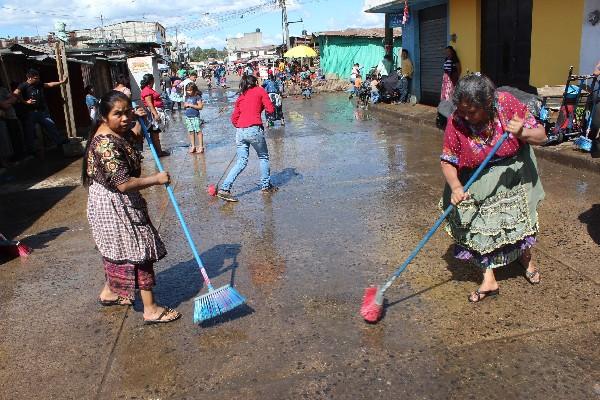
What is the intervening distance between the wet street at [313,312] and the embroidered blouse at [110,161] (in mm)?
1045

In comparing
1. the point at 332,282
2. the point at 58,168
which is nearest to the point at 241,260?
the point at 332,282

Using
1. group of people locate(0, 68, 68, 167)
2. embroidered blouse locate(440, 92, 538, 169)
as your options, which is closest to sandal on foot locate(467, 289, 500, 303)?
embroidered blouse locate(440, 92, 538, 169)

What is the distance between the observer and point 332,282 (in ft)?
13.1

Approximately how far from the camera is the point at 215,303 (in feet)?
11.2

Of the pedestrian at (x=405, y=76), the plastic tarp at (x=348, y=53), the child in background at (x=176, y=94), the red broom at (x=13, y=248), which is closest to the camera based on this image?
the red broom at (x=13, y=248)

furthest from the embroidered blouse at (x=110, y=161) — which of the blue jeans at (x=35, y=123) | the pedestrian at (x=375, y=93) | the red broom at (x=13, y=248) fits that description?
the pedestrian at (x=375, y=93)

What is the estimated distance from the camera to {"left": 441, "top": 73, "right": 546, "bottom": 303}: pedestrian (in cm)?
307

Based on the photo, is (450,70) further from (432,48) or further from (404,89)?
(404,89)

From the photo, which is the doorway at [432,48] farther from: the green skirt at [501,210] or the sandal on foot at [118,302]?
the sandal on foot at [118,302]

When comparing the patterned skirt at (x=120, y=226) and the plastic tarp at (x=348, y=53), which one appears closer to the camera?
the patterned skirt at (x=120, y=226)

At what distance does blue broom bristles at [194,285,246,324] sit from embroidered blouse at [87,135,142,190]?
3.02 feet

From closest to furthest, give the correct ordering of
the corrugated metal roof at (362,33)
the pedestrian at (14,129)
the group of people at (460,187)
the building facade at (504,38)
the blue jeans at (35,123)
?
the group of people at (460,187)
the building facade at (504,38)
the pedestrian at (14,129)
the blue jeans at (35,123)
the corrugated metal roof at (362,33)

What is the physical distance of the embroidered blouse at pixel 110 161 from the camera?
309 centimetres

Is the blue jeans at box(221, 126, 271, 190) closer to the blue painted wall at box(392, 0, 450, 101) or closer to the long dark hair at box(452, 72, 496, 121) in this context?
the long dark hair at box(452, 72, 496, 121)
